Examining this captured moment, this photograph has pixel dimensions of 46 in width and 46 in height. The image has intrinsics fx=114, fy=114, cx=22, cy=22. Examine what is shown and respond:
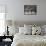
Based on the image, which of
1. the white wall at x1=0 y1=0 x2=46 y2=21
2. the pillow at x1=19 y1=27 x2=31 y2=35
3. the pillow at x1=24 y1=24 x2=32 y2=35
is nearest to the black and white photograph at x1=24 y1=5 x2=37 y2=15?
the white wall at x1=0 y1=0 x2=46 y2=21

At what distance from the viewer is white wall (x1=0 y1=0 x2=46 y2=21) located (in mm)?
4695

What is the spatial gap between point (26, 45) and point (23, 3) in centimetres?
240

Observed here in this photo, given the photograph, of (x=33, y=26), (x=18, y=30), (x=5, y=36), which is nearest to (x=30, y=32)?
(x=33, y=26)

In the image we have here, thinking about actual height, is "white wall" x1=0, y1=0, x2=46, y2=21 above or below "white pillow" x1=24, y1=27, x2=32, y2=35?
above

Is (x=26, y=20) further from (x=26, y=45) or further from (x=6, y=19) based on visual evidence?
(x=26, y=45)

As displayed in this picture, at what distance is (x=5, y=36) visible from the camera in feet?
14.5

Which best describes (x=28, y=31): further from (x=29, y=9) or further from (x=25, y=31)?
(x=29, y=9)

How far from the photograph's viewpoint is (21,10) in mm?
4734

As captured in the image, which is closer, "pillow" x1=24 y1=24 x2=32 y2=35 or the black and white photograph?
"pillow" x1=24 y1=24 x2=32 y2=35

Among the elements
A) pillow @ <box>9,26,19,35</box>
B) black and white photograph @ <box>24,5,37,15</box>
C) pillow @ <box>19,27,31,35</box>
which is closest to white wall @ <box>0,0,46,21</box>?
black and white photograph @ <box>24,5,37,15</box>

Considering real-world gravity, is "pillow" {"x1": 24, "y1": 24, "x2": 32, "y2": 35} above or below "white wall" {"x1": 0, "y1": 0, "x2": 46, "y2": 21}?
below

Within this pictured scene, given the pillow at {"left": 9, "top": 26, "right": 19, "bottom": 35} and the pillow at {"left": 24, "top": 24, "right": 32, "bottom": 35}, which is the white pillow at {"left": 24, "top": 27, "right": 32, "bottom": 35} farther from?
the pillow at {"left": 9, "top": 26, "right": 19, "bottom": 35}

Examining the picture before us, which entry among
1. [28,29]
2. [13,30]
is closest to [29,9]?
[28,29]

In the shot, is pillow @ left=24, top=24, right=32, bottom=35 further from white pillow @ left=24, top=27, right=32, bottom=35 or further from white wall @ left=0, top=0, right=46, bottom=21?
white wall @ left=0, top=0, right=46, bottom=21
